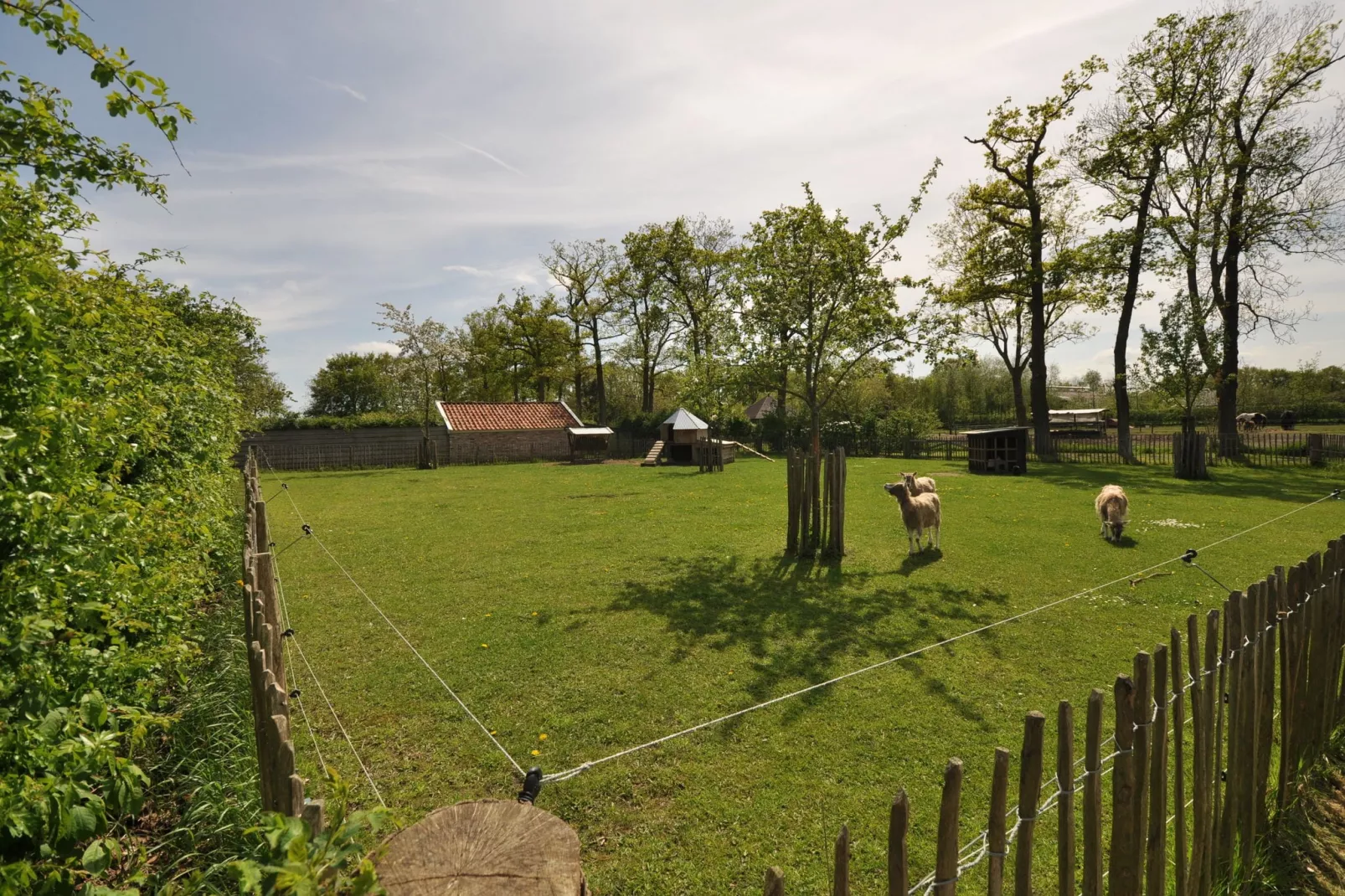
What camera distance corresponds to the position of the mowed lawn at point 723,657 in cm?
373

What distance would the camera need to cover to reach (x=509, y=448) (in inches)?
1400

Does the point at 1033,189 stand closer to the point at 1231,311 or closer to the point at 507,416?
the point at 1231,311

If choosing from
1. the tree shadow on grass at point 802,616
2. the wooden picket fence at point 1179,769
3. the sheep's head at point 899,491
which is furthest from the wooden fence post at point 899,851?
the sheep's head at point 899,491

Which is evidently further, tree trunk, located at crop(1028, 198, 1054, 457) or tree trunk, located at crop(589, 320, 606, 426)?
tree trunk, located at crop(589, 320, 606, 426)

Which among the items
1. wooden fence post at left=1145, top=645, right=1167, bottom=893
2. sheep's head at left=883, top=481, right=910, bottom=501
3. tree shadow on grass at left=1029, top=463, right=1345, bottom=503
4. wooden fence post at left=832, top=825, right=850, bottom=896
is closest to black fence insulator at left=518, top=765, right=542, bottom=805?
wooden fence post at left=832, top=825, right=850, bottom=896

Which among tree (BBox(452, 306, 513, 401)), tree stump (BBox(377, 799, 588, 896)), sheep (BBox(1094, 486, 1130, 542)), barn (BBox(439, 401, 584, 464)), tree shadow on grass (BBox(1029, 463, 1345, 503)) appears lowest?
tree shadow on grass (BBox(1029, 463, 1345, 503))

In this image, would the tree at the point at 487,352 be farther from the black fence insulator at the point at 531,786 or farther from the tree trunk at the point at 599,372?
the black fence insulator at the point at 531,786

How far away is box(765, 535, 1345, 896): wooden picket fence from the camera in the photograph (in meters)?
1.93

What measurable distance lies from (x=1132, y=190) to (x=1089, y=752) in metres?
31.0

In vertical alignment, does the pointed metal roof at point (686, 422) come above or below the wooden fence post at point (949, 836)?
above

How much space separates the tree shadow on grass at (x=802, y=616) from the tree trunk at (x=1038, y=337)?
23429mm

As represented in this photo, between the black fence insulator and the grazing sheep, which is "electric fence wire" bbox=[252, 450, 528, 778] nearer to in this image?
the black fence insulator

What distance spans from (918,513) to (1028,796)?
8.33 meters

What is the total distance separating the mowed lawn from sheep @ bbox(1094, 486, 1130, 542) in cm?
51
